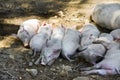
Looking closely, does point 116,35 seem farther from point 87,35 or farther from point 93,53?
point 93,53

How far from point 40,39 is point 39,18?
1253 millimetres

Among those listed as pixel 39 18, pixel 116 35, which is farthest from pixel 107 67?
pixel 39 18

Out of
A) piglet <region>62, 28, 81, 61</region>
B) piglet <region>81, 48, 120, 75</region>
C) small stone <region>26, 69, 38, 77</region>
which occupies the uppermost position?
piglet <region>62, 28, 81, 61</region>

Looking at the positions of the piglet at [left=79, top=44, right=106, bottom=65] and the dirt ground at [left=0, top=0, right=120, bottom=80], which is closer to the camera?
the dirt ground at [left=0, top=0, right=120, bottom=80]

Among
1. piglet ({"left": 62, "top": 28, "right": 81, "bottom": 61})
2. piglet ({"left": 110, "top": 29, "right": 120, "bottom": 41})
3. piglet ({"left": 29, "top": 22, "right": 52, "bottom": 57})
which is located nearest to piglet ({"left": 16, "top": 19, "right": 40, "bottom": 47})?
piglet ({"left": 29, "top": 22, "right": 52, "bottom": 57})

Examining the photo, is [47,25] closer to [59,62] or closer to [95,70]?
[59,62]

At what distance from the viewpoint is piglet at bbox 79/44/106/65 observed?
15.7 ft

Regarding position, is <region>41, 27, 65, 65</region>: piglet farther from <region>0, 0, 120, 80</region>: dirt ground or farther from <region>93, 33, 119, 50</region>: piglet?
<region>93, 33, 119, 50</region>: piglet

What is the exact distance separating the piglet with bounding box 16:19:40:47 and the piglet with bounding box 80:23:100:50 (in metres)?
0.69

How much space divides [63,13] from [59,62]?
178cm

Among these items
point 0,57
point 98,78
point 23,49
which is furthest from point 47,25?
point 98,78

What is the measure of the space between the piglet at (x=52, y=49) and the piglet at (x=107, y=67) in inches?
16.9

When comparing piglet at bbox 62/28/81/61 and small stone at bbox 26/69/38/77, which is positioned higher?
piglet at bbox 62/28/81/61

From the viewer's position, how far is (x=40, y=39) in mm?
5172
